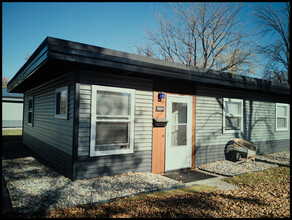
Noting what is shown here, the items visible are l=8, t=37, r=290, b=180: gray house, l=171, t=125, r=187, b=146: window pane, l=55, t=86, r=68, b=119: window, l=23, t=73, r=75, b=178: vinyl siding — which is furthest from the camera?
l=171, t=125, r=187, b=146: window pane

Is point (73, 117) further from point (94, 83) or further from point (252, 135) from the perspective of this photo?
point (252, 135)

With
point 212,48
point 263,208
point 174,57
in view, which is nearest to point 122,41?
point 174,57

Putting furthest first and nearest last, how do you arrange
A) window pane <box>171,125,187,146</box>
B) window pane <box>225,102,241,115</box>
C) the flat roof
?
window pane <box>225,102,241,115</box> < window pane <box>171,125,187,146</box> < the flat roof

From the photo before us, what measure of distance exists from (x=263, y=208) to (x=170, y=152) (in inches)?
115

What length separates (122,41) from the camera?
21.0 metres

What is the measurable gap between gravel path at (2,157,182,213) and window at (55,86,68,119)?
1602mm

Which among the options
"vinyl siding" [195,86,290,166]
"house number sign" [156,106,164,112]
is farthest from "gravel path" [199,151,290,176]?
"house number sign" [156,106,164,112]

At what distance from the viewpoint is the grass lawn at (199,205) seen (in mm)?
3375

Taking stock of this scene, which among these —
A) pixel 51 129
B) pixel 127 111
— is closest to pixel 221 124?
pixel 127 111

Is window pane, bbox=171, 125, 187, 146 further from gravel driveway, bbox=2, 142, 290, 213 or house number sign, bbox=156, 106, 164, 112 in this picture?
gravel driveway, bbox=2, 142, 290, 213

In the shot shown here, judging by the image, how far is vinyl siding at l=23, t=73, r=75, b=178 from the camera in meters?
5.19

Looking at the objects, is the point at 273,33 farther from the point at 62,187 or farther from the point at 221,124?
the point at 62,187

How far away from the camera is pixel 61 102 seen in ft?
20.0

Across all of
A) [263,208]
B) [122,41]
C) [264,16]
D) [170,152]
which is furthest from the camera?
[122,41]
